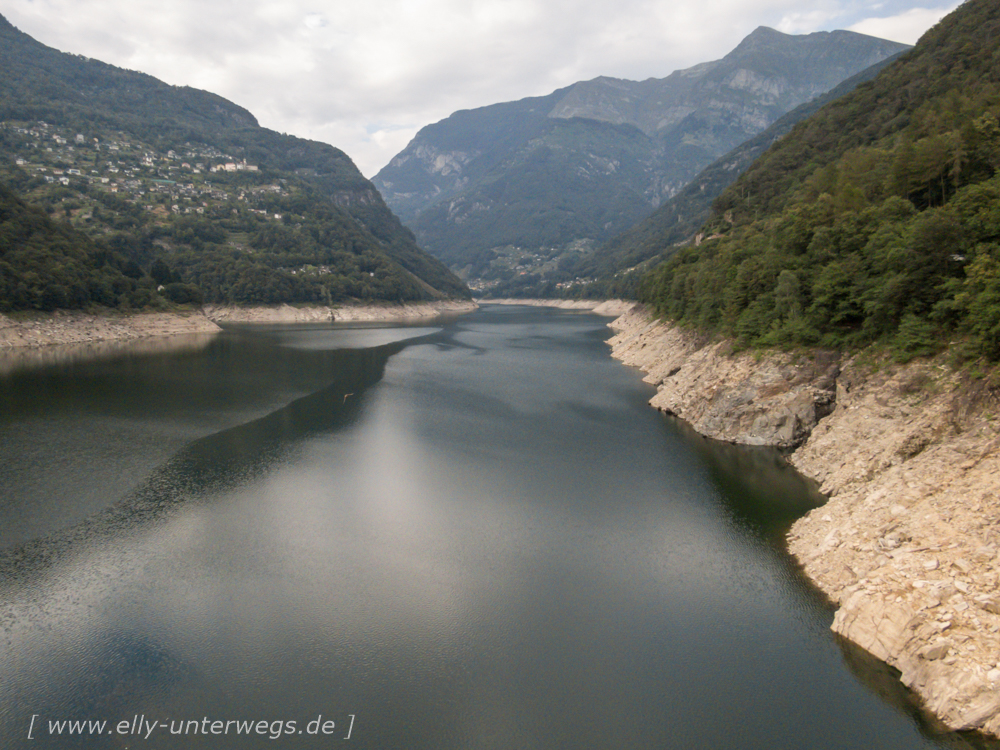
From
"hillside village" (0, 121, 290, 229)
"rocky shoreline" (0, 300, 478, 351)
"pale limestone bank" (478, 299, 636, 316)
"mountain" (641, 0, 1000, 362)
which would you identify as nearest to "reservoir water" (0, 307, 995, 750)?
"mountain" (641, 0, 1000, 362)

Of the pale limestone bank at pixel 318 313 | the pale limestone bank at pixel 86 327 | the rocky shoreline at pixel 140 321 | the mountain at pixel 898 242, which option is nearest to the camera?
the mountain at pixel 898 242

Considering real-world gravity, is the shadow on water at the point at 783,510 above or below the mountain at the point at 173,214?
below

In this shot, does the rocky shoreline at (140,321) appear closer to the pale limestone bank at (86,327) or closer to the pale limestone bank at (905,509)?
the pale limestone bank at (86,327)

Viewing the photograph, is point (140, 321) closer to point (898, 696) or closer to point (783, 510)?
point (783, 510)

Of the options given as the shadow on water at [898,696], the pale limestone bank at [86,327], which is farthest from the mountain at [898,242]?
the pale limestone bank at [86,327]

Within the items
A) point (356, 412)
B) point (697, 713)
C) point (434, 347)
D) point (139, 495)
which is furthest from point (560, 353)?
point (697, 713)
